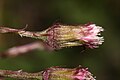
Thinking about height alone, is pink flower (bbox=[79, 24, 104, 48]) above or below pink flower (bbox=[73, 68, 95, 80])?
above

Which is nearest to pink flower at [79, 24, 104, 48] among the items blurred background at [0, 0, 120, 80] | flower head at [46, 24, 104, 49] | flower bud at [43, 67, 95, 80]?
flower head at [46, 24, 104, 49]

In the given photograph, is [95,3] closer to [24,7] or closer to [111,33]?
[111,33]

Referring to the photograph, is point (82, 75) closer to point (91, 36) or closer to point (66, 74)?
point (66, 74)

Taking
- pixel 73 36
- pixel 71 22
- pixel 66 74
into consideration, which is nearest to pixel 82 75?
pixel 66 74

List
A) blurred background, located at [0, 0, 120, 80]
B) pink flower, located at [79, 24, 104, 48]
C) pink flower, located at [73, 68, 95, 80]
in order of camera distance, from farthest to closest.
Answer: blurred background, located at [0, 0, 120, 80] → pink flower, located at [79, 24, 104, 48] → pink flower, located at [73, 68, 95, 80]

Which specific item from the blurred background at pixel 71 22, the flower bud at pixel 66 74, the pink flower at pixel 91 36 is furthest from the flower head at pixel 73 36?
the blurred background at pixel 71 22

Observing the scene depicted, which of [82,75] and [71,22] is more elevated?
[71,22]

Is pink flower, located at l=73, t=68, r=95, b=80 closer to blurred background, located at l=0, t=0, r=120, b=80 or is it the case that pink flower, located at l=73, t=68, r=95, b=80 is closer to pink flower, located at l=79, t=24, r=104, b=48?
pink flower, located at l=79, t=24, r=104, b=48
